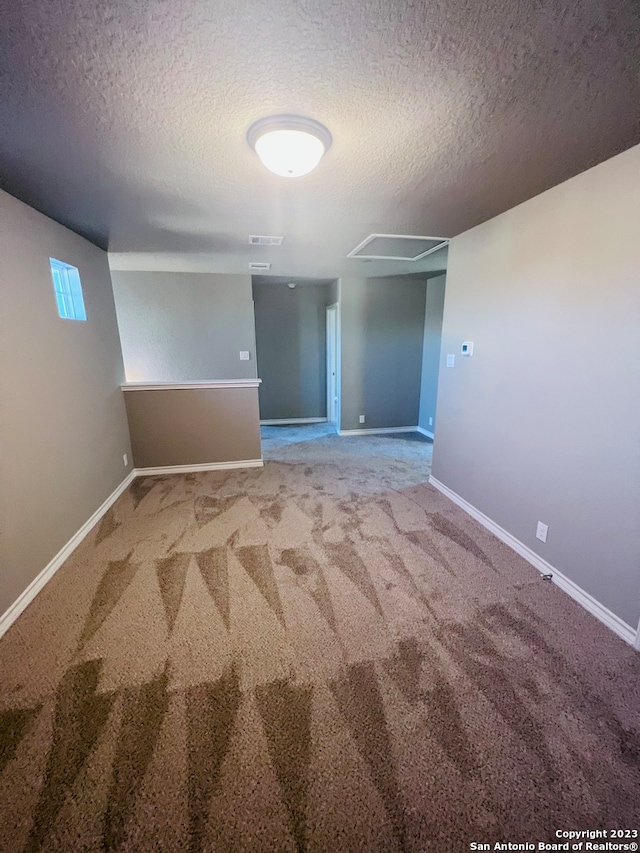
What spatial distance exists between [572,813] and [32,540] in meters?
2.74

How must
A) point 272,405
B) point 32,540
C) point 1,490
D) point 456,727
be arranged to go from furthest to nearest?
point 272,405
point 32,540
point 1,490
point 456,727

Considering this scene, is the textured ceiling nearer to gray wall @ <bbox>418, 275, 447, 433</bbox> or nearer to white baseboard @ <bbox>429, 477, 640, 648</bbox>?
white baseboard @ <bbox>429, 477, 640, 648</bbox>

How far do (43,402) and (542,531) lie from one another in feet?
11.0

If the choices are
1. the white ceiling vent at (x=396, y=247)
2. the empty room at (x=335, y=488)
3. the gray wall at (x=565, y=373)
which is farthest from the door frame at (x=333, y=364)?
the gray wall at (x=565, y=373)

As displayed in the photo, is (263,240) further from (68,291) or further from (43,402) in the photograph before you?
(43,402)

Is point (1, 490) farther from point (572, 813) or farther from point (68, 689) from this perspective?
point (572, 813)

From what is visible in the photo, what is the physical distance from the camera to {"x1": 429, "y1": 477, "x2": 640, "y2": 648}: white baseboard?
166 centimetres

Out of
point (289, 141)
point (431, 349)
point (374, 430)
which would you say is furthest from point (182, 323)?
point (431, 349)

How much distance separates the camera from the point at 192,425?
376 cm

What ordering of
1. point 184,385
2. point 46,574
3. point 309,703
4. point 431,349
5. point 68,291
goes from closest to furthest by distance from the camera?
point 309,703, point 46,574, point 68,291, point 184,385, point 431,349

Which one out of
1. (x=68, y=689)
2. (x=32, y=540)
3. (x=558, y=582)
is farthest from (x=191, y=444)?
(x=558, y=582)

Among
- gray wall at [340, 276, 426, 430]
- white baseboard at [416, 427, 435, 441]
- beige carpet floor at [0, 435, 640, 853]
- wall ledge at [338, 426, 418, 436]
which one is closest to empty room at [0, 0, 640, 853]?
beige carpet floor at [0, 435, 640, 853]

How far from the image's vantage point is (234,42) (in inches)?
38.7

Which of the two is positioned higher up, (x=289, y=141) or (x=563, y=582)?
(x=289, y=141)
